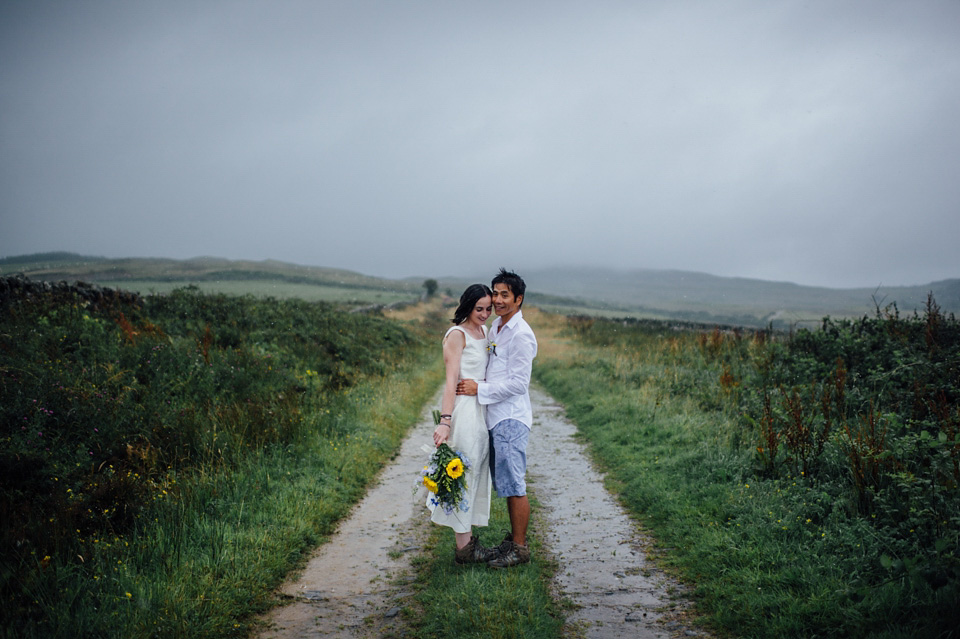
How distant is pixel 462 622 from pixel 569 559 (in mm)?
1418

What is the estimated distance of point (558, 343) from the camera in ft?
77.8

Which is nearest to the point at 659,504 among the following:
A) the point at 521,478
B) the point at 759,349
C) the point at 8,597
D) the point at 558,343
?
the point at 521,478

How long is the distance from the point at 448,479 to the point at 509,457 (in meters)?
0.53

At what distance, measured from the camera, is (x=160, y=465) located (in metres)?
5.75

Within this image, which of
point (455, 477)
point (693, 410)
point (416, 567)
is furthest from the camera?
point (693, 410)

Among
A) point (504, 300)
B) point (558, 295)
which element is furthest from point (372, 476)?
point (558, 295)

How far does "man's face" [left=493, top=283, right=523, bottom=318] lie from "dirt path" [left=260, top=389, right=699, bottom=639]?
223 centimetres

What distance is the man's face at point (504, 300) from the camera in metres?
4.29

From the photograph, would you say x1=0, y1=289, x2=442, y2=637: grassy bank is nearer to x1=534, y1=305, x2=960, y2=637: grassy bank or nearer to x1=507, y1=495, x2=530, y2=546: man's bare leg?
x1=507, y1=495, x2=530, y2=546: man's bare leg

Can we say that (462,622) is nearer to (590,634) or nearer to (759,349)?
(590,634)

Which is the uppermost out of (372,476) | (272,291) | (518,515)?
(272,291)

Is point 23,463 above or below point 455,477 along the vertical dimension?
below

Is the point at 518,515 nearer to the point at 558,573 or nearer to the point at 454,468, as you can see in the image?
the point at 558,573

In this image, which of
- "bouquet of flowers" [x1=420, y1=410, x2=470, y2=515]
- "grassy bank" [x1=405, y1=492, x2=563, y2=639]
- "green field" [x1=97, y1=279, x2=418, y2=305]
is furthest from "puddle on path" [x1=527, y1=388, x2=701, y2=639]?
"green field" [x1=97, y1=279, x2=418, y2=305]
